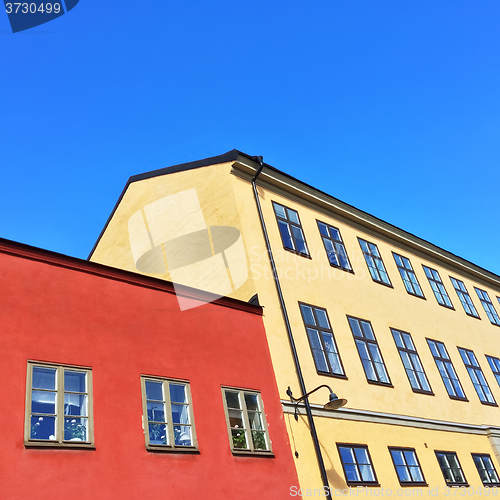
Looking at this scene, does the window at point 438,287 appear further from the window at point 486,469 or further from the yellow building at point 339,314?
the window at point 486,469

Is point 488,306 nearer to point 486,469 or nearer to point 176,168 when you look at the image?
point 486,469

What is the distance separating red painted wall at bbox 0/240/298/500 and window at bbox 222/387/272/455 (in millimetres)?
160

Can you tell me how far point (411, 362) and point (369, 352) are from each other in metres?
2.01

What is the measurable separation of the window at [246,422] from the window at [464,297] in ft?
43.7

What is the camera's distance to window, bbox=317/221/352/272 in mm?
16453

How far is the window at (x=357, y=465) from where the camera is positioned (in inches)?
457

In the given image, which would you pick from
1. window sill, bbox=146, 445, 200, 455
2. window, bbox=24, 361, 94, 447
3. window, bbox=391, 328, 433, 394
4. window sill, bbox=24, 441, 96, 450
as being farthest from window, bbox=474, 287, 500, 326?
window sill, bbox=24, 441, 96, 450

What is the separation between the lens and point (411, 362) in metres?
16.0

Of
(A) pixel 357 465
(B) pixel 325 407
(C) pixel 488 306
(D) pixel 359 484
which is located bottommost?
(D) pixel 359 484

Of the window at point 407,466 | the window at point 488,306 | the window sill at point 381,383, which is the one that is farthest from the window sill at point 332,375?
the window at point 488,306

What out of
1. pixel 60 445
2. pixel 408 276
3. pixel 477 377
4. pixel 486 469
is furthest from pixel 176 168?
pixel 486 469

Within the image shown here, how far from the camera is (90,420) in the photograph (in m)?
8.31

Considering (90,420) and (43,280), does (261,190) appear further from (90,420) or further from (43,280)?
(90,420)

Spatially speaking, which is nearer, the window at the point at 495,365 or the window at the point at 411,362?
the window at the point at 411,362
